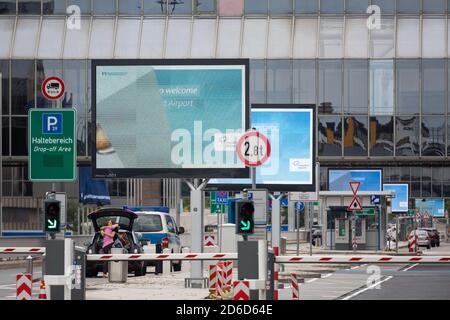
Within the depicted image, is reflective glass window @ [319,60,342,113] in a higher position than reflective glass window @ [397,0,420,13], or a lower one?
lower

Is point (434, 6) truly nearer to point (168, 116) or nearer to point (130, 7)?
point (130, 7)

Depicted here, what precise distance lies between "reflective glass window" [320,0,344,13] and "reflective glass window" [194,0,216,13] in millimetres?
5983

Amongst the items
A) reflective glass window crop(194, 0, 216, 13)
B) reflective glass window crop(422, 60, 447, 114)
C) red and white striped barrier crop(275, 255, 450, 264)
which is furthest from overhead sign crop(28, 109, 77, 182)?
reflective glass window crop(422, 60, 447, 114)

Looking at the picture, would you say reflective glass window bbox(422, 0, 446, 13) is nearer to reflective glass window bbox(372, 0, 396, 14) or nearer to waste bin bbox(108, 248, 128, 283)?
reflective glass window bbox(372, 0, 396, 14)

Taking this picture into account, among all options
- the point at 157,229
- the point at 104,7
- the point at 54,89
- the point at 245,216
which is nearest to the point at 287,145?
the point at 157,229

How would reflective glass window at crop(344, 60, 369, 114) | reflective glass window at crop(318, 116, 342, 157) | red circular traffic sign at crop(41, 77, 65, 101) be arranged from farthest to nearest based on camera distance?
reflective glass window at crop(318, 116, 342, 157) < reflective glass window at crop(344, 60, 369, 114) < red circular traffic sign at crop(41, 77, 65, 101)

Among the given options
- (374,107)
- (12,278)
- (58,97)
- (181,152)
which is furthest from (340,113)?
(58,97)

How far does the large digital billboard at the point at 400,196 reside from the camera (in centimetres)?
9476

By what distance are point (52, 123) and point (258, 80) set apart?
160 feet

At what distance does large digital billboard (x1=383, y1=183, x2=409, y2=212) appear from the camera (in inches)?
3731

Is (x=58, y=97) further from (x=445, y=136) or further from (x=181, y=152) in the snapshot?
(x=445, y=136)

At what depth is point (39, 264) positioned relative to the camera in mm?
48406

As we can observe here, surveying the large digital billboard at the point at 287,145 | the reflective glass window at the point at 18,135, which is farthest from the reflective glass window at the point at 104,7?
the large digital billboard at the point at 287,145

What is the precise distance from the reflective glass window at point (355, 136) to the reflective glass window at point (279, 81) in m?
3.61
